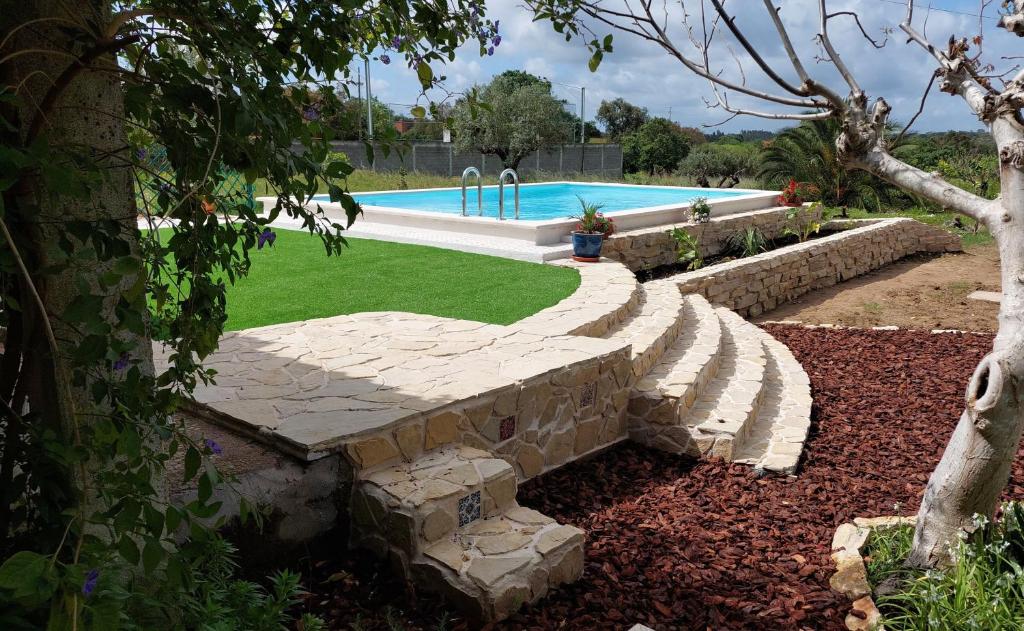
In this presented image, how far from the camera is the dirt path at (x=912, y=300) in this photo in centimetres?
992

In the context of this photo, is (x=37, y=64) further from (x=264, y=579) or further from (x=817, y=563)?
(x=817, y=563)

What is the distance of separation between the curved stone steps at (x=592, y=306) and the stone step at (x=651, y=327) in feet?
0.30

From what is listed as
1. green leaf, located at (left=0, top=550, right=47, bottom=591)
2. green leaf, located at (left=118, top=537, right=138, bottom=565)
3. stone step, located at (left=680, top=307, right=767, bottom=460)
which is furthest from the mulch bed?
green leaf, located at (left=0, top=550, right=47, bottom=591)

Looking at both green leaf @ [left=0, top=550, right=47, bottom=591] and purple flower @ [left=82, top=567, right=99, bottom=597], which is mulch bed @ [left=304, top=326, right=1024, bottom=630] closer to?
purple flower @ [left=82, top=567, right=99, bottom=597]

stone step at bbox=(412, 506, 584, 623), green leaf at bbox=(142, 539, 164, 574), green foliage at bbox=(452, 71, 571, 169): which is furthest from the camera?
green foliage at bbox=(452, 71, 571, 169)

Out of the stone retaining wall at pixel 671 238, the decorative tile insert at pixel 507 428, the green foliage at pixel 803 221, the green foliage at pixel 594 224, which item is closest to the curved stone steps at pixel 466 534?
the decorative tile insert at pixel 507 428

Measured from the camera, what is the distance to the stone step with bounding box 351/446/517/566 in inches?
131

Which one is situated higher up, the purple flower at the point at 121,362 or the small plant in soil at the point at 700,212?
the purple flower at the point at 121,362

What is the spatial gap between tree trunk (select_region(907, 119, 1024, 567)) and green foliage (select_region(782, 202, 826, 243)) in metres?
11.0

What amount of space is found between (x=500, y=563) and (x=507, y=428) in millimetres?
1215

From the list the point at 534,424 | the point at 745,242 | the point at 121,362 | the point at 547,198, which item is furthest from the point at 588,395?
the point at 547,198

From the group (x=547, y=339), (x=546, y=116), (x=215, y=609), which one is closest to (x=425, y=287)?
(x=547, y=339)

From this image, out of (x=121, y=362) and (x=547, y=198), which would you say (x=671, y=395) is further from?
(x=547, y=198)

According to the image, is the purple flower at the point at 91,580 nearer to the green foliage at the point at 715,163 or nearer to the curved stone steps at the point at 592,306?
the curved stone steps at the point at 592,306
